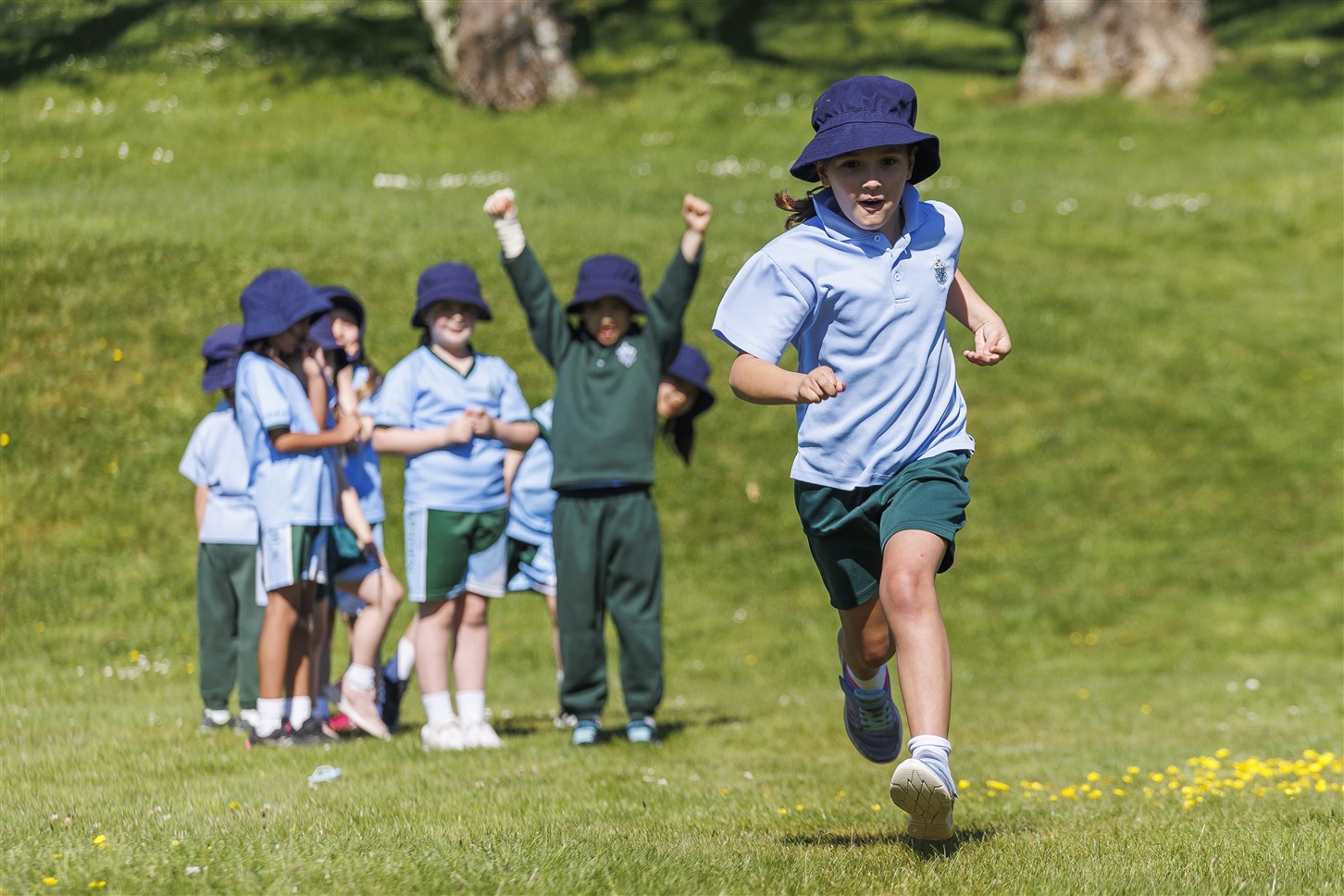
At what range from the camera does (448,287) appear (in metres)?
8.23

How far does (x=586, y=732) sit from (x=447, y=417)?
1831 mm

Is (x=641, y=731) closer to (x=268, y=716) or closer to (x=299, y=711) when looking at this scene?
(x=299, y=711)

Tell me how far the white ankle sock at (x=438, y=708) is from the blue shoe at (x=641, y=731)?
955 mm

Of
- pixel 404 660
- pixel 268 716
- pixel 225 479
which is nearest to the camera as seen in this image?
pixel 268 716

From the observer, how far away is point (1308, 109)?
22812 mm

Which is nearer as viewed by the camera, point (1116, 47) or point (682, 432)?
point (682, 432)

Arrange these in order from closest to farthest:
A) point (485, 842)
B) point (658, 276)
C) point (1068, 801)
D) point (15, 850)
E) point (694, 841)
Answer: point (15, 850) → point (485, 842) → point (694, 841) → point (1068, 801) → point (658, 276)

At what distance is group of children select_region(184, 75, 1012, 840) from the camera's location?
4.84 m

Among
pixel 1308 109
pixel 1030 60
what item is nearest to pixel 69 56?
pixel 1030 60

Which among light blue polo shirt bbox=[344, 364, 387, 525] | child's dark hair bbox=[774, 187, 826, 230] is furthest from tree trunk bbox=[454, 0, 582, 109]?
child's dark hair bbox=[774, 187, 826, 230]

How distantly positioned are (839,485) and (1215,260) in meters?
14.3

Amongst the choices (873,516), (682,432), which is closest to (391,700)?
(682,432)

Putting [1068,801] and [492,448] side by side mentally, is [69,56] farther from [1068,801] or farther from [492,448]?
[1068,801]

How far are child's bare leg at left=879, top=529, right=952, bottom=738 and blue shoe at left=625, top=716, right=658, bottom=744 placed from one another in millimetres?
3697
